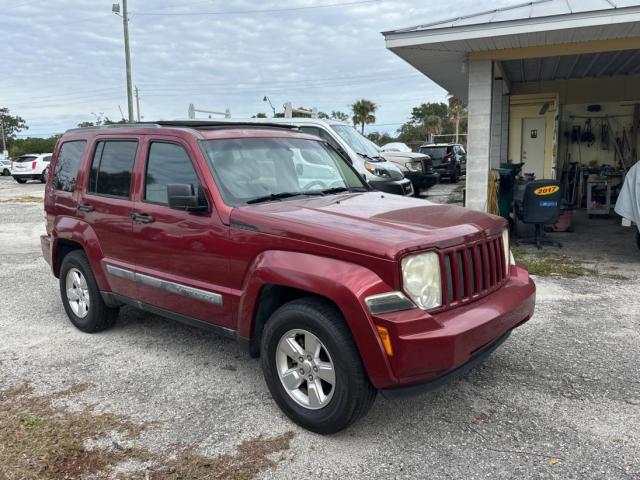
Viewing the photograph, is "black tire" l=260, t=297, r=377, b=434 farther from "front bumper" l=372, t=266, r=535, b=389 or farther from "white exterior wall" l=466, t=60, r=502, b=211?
"white exterior wall" l=466, t=60, r=502, b=211

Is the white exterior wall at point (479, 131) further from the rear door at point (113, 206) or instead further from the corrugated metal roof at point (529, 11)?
the rear door at point (113, 206)

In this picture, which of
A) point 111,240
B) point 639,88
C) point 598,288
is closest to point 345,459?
point 111,240

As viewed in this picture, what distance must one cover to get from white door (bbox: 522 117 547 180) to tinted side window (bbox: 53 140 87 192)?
460 inches

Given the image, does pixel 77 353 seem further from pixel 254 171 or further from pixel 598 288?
pixel 598 288

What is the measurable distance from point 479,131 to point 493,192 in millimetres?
1131

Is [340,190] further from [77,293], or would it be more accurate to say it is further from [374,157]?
[374,157]

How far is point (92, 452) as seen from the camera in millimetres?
3186

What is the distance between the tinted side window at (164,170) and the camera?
161 inches

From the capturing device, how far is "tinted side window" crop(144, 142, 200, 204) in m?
4.09

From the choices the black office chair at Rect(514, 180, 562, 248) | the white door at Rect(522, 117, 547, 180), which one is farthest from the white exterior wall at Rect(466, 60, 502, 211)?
the white door at Rect(522, 117, 547, 180)

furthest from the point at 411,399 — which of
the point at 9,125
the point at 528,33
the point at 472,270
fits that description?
Result: the point at 9,125

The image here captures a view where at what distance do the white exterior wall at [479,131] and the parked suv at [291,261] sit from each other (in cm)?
501

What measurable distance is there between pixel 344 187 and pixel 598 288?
3799mm

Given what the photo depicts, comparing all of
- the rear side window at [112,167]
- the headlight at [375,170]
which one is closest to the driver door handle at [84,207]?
the rear side window at [112,167]
